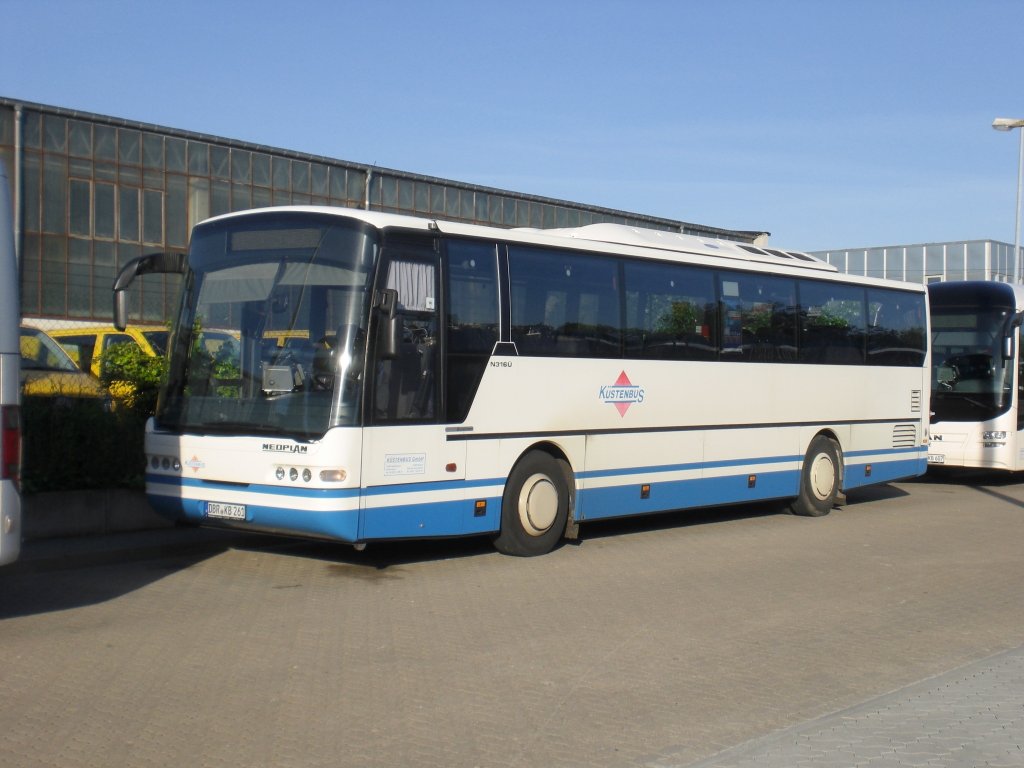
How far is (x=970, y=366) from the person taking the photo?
2100cm

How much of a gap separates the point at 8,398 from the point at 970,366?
1707cm

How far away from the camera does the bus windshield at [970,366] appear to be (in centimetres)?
2073

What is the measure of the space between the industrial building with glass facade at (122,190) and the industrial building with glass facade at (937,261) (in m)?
33.2

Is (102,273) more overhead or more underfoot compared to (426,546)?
more overhead

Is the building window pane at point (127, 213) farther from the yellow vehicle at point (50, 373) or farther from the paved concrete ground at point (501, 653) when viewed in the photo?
the paved concrete ground at point (501, 653)

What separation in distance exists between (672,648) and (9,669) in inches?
167

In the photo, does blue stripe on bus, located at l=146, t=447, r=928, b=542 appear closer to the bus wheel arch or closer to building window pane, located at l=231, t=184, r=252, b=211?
the bus wheel arch

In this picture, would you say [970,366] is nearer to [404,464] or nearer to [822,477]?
[822,477]

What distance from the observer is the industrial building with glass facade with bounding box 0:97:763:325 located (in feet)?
123

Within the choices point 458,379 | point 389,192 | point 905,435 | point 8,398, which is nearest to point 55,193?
point 389,192

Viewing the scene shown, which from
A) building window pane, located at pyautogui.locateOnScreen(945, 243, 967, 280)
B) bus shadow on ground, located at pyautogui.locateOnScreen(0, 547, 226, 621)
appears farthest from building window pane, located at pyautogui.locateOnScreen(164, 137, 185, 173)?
building window pane, located at pyautogui.locateOnScreen(945, 243, 967, 280)

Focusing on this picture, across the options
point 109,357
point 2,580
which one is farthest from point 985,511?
point 2,580

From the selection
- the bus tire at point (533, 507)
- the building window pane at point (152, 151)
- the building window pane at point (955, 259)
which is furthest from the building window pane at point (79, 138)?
the building window pane at point (955, 259)

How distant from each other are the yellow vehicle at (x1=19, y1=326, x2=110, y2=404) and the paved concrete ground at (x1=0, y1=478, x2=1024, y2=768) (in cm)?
213
